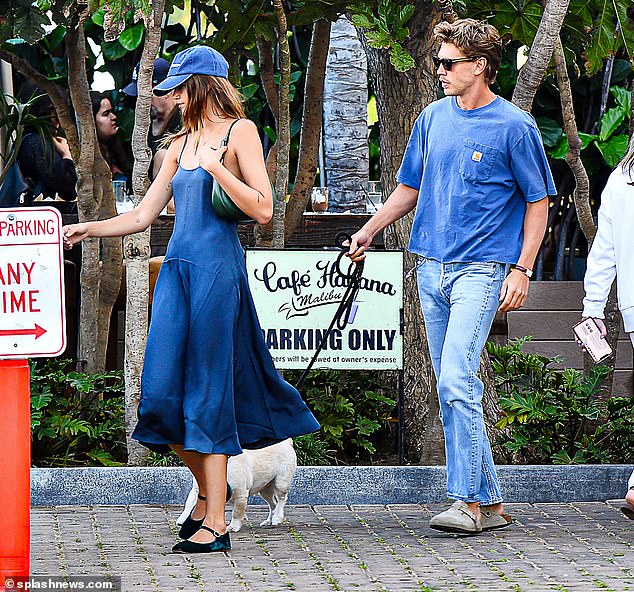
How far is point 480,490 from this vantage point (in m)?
5.51

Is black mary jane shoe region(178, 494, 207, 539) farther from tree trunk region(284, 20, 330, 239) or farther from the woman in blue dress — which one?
tree trunk region(284, 20, 330, 239)

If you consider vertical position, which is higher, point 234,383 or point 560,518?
point 234,383

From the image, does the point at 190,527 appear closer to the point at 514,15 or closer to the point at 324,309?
the point at 324,309

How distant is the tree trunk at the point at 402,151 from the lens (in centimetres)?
714

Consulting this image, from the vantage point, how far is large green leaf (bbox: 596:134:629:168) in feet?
32.0

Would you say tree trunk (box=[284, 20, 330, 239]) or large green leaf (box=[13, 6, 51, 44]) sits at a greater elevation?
large green leaf (box=[13, 6, 51, 44])

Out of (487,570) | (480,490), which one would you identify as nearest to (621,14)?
(480,490)

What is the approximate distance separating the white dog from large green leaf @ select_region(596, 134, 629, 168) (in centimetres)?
496

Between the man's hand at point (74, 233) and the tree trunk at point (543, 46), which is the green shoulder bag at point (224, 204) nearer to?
the man's hand at point (74, 233)

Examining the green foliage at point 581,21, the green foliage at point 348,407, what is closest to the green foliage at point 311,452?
the green foliage at point 348,407

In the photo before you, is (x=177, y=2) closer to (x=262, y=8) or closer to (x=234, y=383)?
(x=262, y=8)

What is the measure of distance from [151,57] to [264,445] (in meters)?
2.31

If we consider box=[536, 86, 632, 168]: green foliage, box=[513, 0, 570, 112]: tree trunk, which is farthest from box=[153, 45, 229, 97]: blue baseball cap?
box=[536, 86, 632, 168]: green foliage

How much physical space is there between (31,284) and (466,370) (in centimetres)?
212
